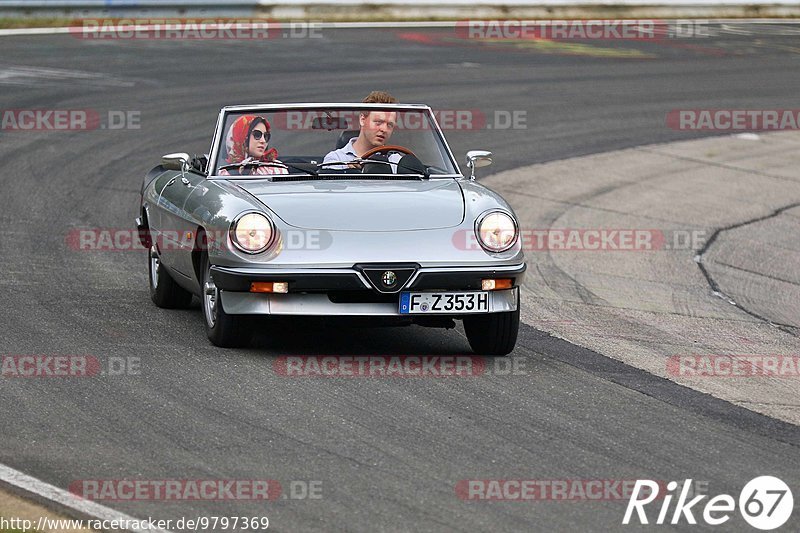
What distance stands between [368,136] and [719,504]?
4.31 metres

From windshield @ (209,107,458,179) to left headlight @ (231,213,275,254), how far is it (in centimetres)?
110

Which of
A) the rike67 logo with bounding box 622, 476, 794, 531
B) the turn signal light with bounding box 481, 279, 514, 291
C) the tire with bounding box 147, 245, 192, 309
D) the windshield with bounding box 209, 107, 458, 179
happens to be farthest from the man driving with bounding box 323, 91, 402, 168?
the rike67 logo with bounding box 622, 476, 794, 531

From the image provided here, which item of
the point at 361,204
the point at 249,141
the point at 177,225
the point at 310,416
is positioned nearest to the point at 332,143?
the point at 249,141

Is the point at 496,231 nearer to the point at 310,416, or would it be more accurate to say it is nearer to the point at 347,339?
the point at 347,339

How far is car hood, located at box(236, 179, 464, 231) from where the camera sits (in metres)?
7.95

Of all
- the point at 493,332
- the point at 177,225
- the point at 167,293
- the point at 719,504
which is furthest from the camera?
the point at 167,293

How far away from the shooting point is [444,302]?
310 inches

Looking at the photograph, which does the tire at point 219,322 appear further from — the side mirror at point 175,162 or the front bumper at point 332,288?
the side mirror at point 175,162

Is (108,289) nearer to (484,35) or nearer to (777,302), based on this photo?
(777,302)

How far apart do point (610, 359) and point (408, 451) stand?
8.05 ft

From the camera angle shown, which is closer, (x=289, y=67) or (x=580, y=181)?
(x=580, y=181)

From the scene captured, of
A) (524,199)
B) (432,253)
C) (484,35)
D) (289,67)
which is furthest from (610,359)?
(484,35)

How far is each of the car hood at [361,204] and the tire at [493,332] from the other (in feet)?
1.93

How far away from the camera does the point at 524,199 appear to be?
15336 mm
